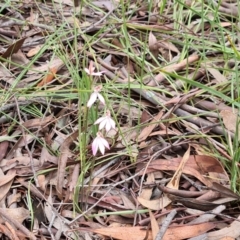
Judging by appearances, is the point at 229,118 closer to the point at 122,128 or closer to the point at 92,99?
the point at 122,128

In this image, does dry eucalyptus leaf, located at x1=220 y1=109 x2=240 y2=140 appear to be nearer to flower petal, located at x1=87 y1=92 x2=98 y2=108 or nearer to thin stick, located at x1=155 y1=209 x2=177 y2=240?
thin stick, located at x1=155 y1=209 x2=177 y2=240

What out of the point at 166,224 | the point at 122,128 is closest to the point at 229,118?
the point at 122,128

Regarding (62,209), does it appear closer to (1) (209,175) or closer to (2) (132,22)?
(1) (209,175)

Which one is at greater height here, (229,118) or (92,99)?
(92,99)

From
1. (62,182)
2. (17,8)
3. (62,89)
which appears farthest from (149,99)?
(17,8)

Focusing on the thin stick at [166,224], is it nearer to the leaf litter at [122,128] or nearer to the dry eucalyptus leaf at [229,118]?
the leaf litter at [122,128]

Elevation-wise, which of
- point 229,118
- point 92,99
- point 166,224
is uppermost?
point 92,99

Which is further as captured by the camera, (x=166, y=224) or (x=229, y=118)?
(x=229, y=118)

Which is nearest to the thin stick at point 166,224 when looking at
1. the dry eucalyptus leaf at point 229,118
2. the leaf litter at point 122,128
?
the leaf litter at point 122,128

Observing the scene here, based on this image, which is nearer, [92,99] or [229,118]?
[92,99]
